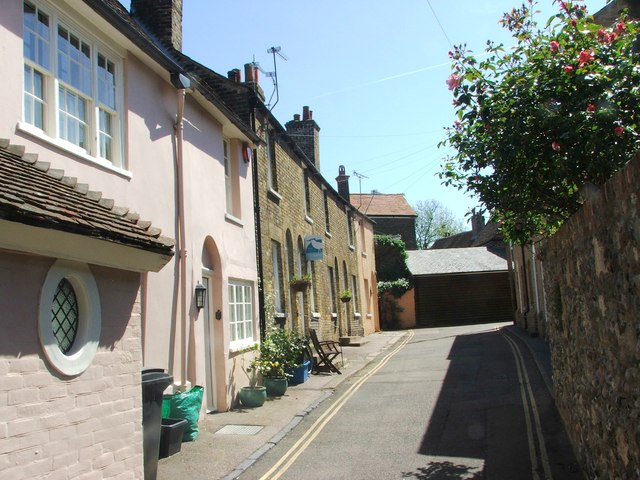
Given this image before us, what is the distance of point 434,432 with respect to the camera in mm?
8797

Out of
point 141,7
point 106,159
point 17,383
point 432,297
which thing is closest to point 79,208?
point 17,383

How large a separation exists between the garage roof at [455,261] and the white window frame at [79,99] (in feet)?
103

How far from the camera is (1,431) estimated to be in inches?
167

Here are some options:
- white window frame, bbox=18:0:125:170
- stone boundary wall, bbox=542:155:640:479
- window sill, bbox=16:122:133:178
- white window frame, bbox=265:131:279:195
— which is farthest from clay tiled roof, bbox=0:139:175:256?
white window frame, bbox=265:131:279:195

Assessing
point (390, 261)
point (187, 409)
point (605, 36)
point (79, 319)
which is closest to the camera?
point (79, 319)

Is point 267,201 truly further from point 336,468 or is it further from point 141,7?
point 336,468

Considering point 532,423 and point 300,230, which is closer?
point 532,423

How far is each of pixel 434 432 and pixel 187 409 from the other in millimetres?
3495

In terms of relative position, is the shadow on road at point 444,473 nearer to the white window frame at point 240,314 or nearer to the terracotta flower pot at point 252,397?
the terracotta flower pot at point 252,397

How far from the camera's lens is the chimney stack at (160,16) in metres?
12.5

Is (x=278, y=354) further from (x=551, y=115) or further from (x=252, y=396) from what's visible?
(x=551, y=115)

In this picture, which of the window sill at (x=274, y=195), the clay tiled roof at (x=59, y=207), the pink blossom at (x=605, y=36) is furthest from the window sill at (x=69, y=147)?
the window sill at (x=274, y=195)

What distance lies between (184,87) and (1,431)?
258 inches

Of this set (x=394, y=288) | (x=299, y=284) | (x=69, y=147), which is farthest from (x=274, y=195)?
(x=394, y=288)
